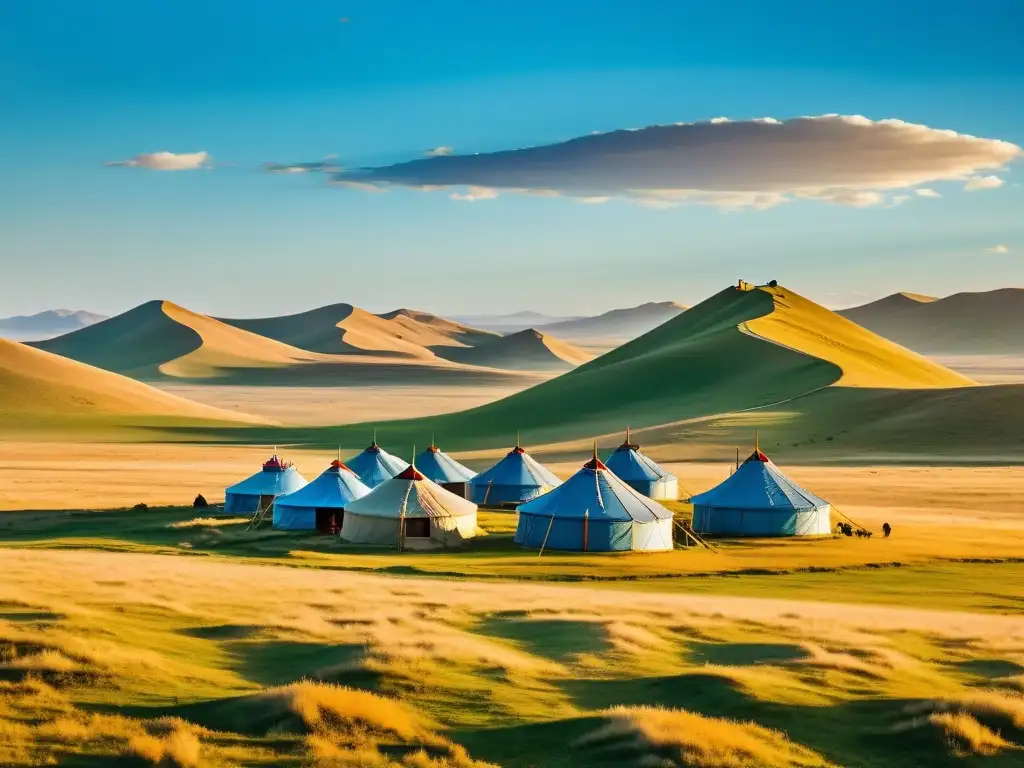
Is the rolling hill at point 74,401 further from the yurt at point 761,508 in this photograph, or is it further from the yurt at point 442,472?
the yurt at point 761,508

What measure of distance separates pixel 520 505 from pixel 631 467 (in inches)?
463

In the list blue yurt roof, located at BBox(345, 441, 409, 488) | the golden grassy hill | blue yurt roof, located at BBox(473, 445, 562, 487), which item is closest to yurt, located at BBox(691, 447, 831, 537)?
blue yurt roof, located at BBox(473, 445, 562, 487)

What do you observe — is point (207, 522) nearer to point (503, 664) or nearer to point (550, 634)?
point (550, 634)

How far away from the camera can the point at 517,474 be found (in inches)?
2188

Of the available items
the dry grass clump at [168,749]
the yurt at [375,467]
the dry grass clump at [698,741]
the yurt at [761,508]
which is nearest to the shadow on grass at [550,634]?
the dry grass clump at [698,741]

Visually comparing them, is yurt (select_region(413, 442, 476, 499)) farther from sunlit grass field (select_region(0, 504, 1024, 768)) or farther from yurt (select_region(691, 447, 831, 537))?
sunlit grass field (select_region(0, 504, 1024, 768))

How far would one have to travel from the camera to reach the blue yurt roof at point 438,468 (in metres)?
54.9

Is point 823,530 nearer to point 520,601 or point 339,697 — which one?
point 520,601

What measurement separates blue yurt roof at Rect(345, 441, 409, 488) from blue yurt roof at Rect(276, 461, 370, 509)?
5071mm

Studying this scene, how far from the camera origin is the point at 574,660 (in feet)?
68.0

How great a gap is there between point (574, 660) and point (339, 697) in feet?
17.4

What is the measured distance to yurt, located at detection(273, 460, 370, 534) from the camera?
46.5 metres

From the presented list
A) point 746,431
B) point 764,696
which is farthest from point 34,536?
point 746,431

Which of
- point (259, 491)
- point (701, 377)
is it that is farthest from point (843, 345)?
point (259, 491)
